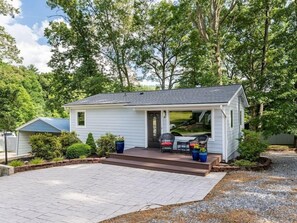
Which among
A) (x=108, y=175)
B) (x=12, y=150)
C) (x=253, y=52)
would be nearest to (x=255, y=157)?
(x=108, y=175)

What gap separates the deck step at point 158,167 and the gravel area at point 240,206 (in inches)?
42.4

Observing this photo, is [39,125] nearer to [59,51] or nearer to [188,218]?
[59,51]

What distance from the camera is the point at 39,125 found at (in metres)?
15.2

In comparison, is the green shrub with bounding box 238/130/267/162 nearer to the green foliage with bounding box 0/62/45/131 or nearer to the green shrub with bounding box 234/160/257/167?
the green shrub with bounding box 234/160/257/167

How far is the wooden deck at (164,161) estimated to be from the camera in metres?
8.30

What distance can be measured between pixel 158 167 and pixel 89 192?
3070 millimetres

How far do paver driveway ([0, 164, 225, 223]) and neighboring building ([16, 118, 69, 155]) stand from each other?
230 inches

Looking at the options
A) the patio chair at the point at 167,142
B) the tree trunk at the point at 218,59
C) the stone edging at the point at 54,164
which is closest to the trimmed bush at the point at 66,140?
the stone edging at the point at 54,164

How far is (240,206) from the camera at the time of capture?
5.03 meters

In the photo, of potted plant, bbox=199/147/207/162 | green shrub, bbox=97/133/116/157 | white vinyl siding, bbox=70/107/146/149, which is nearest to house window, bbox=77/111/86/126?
white vinyl siding, bbox=70/107/146/149

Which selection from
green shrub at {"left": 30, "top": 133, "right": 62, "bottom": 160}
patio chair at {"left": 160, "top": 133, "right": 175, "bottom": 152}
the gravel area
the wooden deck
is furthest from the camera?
green shrub at {"left": 30, "top": 133, "right": 62, "bottom": 160}

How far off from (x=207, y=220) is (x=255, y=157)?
228 inches

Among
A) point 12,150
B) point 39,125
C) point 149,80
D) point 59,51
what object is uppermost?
point 59,51

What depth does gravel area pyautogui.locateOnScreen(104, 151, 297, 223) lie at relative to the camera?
446 cm
